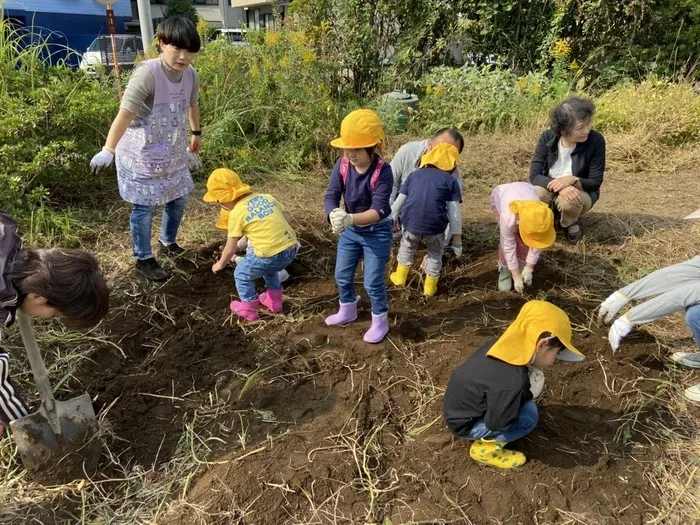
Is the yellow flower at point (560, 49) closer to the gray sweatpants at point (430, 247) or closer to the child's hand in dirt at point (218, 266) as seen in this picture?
the gray sweatpants at point (430, 247)

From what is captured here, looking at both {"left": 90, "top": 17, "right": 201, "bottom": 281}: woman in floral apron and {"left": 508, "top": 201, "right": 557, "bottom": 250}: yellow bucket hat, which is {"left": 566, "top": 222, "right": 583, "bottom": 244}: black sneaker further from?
{"left": 90, "top": 17, "right": 201, "bottom": 281}: woman in floral apron

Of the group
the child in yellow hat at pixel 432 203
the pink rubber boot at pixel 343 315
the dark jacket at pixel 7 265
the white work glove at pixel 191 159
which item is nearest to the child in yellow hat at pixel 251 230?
the pink rubber boot at pixel 343 315

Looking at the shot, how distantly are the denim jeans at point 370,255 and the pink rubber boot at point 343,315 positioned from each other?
0.16 m

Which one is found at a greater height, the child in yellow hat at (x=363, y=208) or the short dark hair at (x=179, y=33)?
the short dark hair at (x=179, y=33)

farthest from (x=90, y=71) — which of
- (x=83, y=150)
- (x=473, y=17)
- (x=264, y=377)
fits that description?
(x=473, y=17)

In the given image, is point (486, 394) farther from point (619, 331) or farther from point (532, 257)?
point (532, 257)

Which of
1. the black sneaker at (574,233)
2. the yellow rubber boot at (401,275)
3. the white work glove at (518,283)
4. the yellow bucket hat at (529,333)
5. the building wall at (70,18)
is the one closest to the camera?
the yellow bucket hat at (529,333)

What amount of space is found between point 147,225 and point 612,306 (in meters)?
3.06

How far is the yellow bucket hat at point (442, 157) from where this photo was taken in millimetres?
3375

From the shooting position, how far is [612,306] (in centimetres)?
317

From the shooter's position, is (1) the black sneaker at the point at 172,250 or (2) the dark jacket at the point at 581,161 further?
(2) the dark jacket at the point at 581,161

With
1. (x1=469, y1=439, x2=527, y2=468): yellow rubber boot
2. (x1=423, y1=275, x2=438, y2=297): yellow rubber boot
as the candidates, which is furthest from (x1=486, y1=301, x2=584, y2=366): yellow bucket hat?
(x1=423, y1=275, x2=438, y2=297): yellow rubber boot

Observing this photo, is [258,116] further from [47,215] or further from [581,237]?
[581,237]

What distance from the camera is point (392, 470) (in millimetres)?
2291
